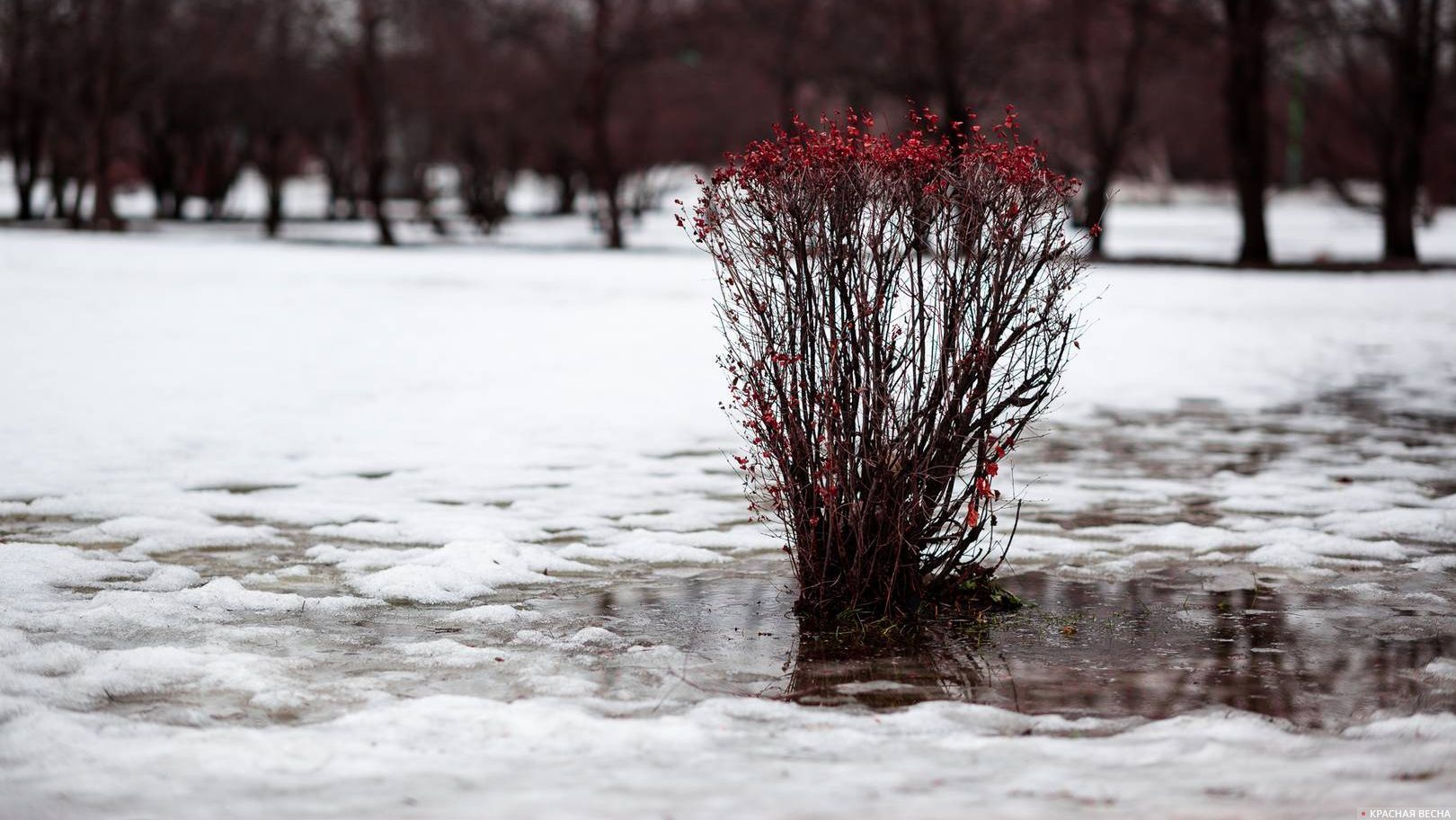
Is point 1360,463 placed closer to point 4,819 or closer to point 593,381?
point 593,381

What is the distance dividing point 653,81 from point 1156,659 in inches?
1816

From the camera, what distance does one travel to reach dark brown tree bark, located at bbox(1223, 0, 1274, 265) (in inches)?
1009

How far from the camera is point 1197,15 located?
26500mm

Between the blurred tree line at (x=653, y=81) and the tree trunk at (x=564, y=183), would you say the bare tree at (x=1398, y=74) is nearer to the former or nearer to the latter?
the blurred tree line at (x=653, y=81)

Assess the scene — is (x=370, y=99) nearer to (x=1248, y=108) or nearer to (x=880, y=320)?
(x=1248, y=108)

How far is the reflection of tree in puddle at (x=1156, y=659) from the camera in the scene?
449 cm

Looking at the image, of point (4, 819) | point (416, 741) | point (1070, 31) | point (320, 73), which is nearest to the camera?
point (4, 819)

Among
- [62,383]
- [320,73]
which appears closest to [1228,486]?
[62,383]

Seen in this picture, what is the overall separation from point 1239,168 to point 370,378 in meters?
19.4

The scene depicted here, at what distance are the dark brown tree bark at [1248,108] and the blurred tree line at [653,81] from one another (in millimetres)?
52

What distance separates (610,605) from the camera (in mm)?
5613

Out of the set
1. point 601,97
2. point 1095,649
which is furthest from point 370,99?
point 1095,649

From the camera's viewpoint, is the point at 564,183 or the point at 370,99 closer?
the point at 370,99

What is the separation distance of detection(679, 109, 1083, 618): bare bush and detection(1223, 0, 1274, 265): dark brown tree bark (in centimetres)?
2230
